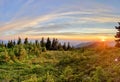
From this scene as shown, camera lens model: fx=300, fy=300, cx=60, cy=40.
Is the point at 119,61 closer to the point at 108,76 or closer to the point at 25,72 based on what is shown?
the point at 108,76

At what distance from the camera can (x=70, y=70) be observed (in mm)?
71438

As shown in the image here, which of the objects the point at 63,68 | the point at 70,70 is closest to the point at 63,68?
the point at 63,68

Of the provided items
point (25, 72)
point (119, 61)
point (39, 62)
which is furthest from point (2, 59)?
point (119, 61)

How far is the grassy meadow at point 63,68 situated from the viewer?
199 feet

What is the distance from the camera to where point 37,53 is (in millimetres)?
151500

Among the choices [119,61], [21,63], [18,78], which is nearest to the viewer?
[119,61]

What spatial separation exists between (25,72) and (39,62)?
28.7m

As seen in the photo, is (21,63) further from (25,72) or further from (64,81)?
(64,81)

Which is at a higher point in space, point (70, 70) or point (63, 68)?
point (70, 70)

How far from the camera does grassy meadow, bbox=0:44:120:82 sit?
199 ft

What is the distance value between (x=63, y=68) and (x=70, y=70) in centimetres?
2811

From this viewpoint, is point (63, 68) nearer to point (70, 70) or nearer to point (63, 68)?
point (63, 68)

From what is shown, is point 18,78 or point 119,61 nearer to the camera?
point 119,61

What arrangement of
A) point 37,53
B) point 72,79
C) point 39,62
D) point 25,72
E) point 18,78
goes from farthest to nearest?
point 37,53, point 39,62, point 25,72, point 18,78, point 72,79
